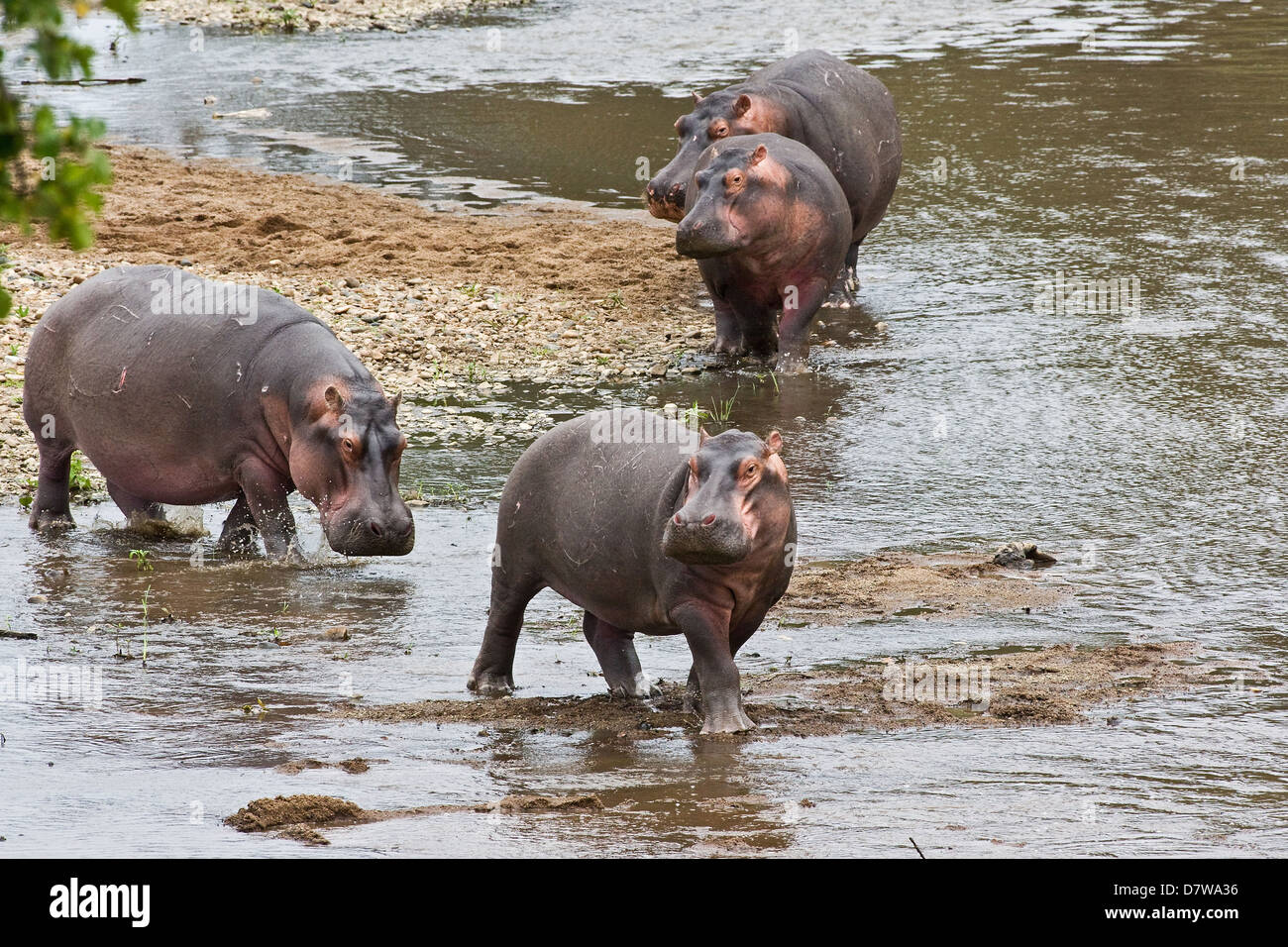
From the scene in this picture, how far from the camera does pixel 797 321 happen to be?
10.5 metres

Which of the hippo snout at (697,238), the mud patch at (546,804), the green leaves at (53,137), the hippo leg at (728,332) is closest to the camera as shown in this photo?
the green leaves at (53,137)

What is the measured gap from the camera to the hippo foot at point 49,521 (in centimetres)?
829

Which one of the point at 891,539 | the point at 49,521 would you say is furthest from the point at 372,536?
the point at 891,539

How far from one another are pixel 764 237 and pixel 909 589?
A: 3.48 meters

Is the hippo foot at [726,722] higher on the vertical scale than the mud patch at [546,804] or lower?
lower

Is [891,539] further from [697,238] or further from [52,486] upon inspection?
[52,486]

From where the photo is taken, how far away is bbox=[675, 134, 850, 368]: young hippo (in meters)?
9.88

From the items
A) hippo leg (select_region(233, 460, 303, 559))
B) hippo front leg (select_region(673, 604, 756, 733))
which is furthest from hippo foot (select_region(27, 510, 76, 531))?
hippo front leg (select_region(673, 604, 756, 733))

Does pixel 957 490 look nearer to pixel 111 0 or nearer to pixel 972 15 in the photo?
pixel 111 0

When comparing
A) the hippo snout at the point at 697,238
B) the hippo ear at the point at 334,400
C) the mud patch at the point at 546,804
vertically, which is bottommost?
the mud patch at the point at 546,804

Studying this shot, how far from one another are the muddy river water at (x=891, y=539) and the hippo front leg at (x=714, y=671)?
0.37 ft

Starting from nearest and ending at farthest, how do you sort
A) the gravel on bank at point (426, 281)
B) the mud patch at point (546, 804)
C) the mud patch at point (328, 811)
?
the mud patch at point (328, 811)
the mud patch at point (546, 804)
the gravel on bank at point (426, 281)

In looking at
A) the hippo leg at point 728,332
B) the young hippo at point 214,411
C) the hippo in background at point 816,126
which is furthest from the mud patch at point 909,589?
the hippo in background at point 816,126

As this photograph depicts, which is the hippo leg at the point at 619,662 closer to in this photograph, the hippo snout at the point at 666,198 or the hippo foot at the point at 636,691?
the hippo foot at the point at 636,691
